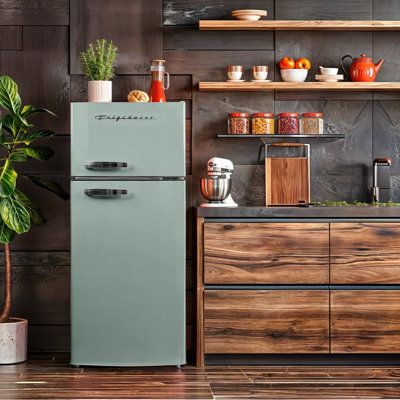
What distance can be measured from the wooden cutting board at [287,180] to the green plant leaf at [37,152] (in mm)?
1217

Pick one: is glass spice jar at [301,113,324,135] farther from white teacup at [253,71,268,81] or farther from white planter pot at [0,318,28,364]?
white planter pot at [0,318,28,364]

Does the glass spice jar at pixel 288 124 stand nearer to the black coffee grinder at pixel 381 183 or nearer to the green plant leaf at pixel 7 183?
the black coffee grinder at pixel 381 183

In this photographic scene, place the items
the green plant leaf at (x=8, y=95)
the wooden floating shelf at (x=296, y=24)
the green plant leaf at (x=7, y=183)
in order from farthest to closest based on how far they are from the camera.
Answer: the wooden floating shelf at (x=296, y=24)
the green plant leaf at (x=8, y=95)
the green plant leaf at (x=7, y=183)

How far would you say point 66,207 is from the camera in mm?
5082

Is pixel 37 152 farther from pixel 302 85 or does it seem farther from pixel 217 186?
pixel 302 85

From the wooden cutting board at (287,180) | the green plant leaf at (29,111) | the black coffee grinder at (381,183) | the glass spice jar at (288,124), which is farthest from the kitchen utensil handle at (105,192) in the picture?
the black coffee grinder at (381,183)

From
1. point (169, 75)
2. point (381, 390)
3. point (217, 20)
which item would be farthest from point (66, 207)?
point (381, 390)

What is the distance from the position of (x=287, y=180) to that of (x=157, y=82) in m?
0.93

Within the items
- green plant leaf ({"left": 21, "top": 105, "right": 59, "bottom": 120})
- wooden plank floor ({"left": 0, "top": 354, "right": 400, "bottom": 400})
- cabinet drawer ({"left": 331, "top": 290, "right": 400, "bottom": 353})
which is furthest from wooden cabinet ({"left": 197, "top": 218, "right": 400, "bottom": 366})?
green plant leaf ({"left": 21, "top": 105, "right": 59, "bottom": 120})

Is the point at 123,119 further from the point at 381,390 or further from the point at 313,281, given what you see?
the point at 381,390

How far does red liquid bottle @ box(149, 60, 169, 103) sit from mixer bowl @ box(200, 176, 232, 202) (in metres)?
0.50

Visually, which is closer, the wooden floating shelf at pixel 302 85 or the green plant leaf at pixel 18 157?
the green plant leaf at pixel 18 157

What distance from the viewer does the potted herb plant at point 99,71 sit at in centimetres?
470

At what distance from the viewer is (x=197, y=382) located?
4215 mm
